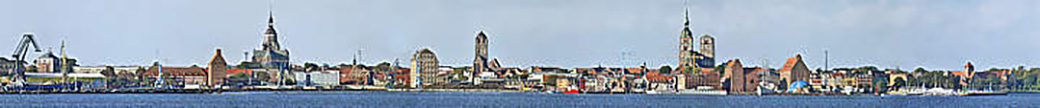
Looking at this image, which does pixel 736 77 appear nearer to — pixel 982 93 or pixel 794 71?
pixel 794 71

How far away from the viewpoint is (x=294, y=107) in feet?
321

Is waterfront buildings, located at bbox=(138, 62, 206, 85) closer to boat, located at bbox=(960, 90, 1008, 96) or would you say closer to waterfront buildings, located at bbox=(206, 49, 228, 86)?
waterfront buildings, located at bbox=(206, 49, 228, 86)

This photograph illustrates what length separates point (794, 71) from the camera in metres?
174

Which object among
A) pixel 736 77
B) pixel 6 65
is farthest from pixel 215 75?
pixel 736 77

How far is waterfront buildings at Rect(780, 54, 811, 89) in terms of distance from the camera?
173m

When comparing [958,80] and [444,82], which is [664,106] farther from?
[444,82]

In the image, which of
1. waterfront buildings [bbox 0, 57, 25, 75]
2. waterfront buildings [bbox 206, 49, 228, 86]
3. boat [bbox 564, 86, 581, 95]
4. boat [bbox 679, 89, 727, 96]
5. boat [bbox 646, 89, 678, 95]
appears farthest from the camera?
waterfront buildings [bbox 206, 49, 228, 86]

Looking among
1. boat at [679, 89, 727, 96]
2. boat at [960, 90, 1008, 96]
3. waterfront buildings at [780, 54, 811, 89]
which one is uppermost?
waterfront buildings at [780, 54, 811, 89]

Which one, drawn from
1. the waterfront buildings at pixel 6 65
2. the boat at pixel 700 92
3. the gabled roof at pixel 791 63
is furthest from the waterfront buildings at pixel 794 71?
the waterfront buildings at pixel 6 65

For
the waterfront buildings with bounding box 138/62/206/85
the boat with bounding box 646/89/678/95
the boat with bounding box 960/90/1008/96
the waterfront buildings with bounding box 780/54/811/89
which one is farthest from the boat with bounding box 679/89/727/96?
the waterfront buildings with bounding box 138/62/206/85

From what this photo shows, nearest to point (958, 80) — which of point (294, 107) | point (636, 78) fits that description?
point (636, 78)

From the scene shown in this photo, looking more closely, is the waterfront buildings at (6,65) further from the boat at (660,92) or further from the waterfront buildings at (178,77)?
the boat at (660,92)

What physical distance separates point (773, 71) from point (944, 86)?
1664cm

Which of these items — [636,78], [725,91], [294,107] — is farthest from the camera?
[636,78]
